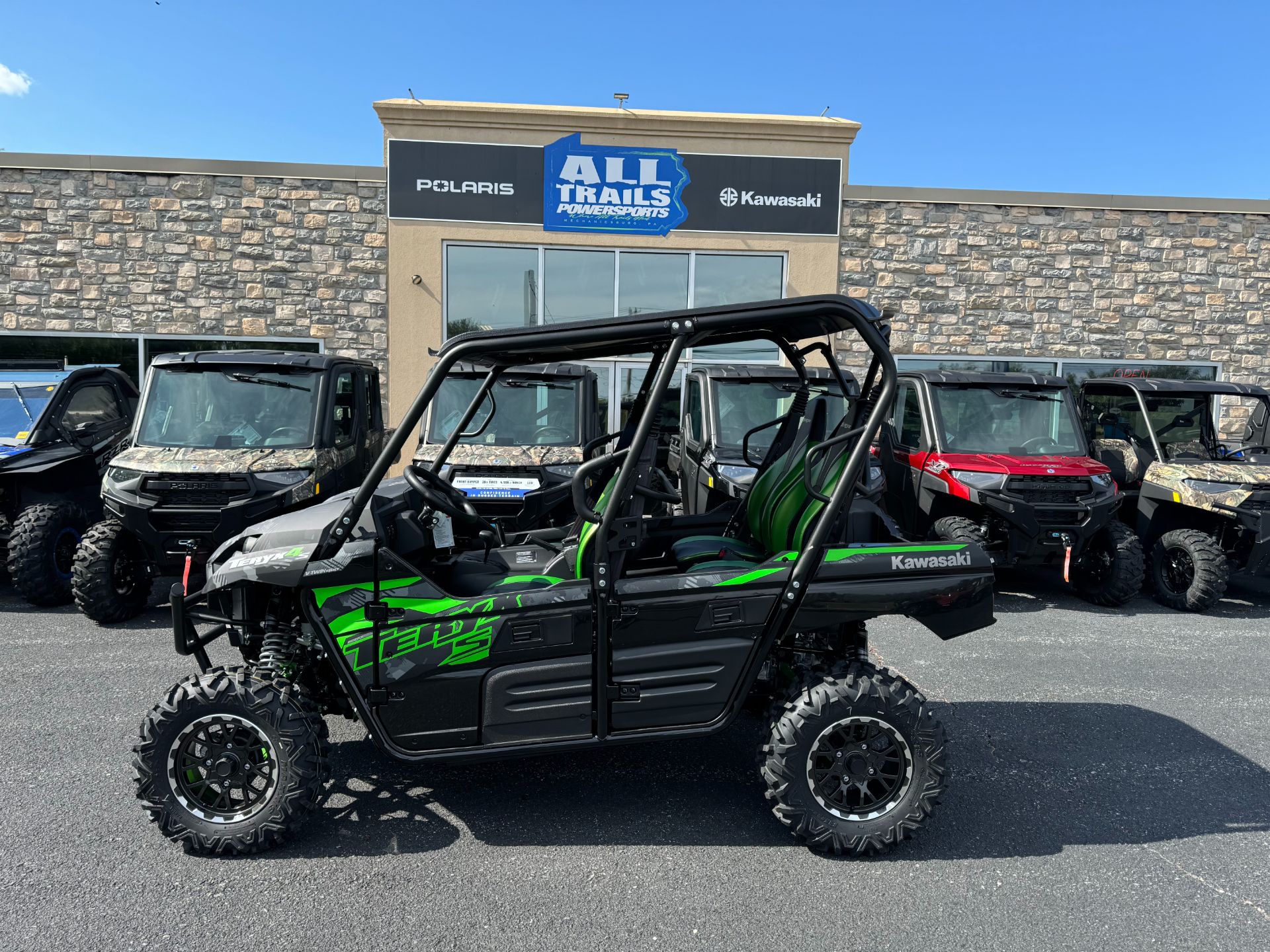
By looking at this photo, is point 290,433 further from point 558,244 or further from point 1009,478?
point 558,244

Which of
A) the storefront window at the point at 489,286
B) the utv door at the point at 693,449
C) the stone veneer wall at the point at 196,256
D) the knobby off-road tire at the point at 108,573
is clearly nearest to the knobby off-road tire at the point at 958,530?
the utv door at the point at 693,449

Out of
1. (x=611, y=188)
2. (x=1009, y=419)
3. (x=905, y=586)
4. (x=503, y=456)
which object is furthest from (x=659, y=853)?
(x=611, y=188)

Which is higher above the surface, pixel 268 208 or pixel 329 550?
pixel 268 208

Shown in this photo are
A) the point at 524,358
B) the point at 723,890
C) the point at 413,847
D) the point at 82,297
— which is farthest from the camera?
the point at 82,297

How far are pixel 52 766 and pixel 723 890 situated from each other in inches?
124

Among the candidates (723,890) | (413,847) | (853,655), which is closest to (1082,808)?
(853,655)

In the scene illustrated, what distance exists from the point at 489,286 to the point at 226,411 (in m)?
5.93

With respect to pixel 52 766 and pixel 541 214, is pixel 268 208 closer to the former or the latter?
pixel 541 214

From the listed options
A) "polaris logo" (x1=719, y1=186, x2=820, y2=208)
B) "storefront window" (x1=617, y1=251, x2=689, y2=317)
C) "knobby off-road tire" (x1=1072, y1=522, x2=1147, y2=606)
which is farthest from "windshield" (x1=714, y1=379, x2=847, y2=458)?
"polaris logo" (x1=719, y1=186, x2=820, y2=208)

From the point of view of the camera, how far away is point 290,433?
6680 millimetres

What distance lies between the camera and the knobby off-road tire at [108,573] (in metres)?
6.00

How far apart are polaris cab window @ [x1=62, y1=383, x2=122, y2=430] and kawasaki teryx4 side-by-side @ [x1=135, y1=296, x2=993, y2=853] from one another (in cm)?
→ 543

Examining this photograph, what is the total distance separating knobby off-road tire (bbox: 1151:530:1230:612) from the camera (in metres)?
6.96

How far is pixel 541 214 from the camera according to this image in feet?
39.0
